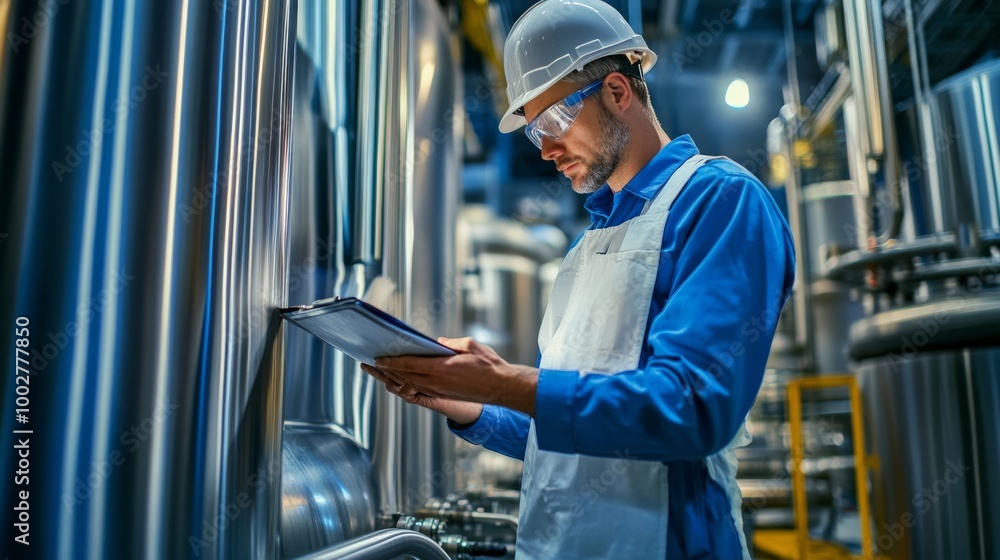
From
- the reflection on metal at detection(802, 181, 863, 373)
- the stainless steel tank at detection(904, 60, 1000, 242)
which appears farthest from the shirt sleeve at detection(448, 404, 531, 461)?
the reflection on metal at detection(802, 181, 863, 373)

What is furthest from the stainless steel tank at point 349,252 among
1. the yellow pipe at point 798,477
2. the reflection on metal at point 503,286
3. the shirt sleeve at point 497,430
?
the reflection on metal at point 503,286

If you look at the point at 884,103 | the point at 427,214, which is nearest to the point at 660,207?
the point at 427,214

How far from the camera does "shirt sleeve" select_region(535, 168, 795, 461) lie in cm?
74

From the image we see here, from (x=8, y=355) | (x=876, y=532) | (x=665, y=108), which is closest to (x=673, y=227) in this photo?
(x=8, y=355)

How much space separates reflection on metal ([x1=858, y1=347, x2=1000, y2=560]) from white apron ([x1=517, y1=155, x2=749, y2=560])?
4.19 ft

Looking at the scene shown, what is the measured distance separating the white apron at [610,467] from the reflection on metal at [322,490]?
0.91ft

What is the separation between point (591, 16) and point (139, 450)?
2.58ft

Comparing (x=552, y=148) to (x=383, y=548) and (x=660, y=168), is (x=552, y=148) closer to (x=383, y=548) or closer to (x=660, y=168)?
(x=660, y=168)

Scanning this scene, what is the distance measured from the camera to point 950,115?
2135mm

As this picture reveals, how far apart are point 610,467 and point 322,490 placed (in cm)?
42

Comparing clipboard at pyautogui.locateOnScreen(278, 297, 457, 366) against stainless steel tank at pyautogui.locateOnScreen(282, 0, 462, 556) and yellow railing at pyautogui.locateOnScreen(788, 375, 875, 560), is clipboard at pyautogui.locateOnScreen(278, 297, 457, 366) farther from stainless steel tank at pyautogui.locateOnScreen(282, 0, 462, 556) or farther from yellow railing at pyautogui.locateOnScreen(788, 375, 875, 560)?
yellow railing at pyautogui.locateOnScreen(788, 375, 875, 560)

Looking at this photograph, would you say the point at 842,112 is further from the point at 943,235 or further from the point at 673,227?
the point at 673,227

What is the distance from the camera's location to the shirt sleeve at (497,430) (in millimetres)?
1039

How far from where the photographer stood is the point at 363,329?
738 millimetres
